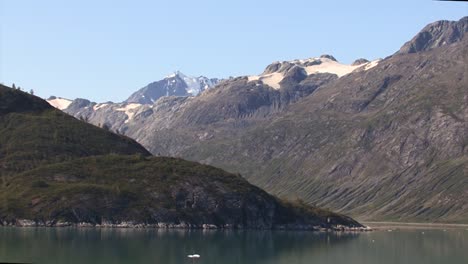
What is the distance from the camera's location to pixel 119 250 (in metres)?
182

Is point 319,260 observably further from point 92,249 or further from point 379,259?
point 92,249

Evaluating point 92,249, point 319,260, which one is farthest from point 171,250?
point 319,260

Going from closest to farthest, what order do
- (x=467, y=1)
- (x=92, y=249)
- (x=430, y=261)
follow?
(x=467, y=1) → (x=92, y=249) → (x=430, y=261)

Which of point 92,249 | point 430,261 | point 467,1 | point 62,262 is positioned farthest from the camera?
point 430,261

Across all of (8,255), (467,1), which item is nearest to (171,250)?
(8,255)

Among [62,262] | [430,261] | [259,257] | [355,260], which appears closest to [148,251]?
[259,257]

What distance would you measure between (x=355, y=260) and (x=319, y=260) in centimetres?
967

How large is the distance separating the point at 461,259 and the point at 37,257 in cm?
10691

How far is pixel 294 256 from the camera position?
19250 centimetres

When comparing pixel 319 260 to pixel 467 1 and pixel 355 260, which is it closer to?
pixel 355 260

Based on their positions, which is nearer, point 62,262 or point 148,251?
point 62,262

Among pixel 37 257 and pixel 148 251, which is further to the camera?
pixel 148 251

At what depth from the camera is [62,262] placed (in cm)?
14825

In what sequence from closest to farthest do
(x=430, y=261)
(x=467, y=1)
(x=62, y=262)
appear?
(x=467, y=1) → (x=62, y=262) → (x=430, y=261)
